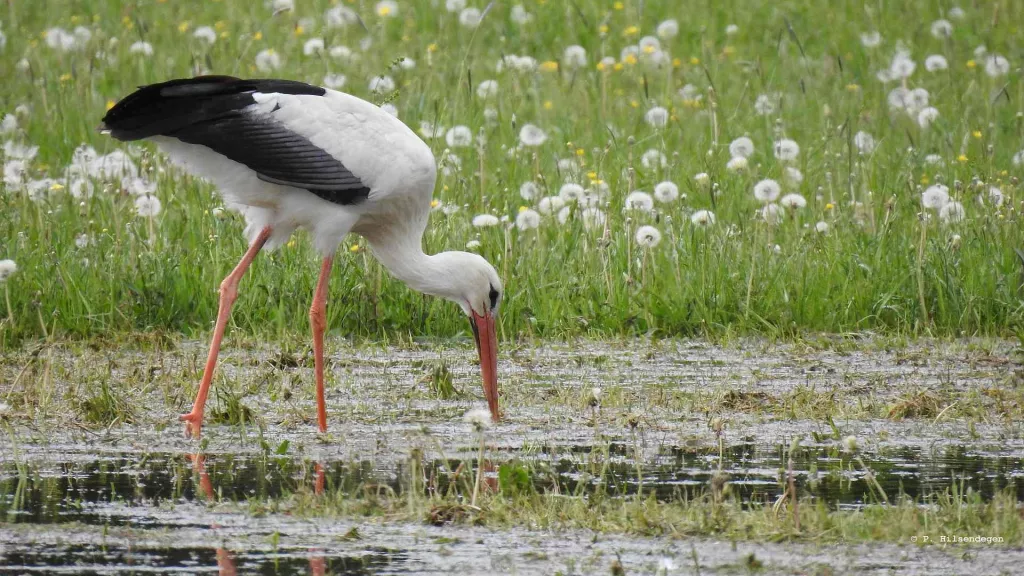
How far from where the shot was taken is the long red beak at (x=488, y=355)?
6414 millimetres

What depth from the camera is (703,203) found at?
32.7 ft

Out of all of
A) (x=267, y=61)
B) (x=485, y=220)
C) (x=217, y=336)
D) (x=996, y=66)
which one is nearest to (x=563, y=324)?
(x=485, y=220)

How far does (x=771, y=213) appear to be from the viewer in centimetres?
920

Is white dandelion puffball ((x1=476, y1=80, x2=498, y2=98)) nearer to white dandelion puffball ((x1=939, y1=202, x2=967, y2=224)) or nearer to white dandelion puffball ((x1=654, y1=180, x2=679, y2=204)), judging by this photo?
white dandelion puffball ((x1=654, y1=180, x2=679, y2=204))

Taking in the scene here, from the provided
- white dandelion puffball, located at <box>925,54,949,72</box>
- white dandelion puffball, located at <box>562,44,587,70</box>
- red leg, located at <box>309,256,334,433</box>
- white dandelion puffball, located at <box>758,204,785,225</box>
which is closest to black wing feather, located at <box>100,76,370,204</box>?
red leg, located at <box>309,256,334,433</box>

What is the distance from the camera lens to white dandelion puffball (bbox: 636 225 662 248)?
8492 mm

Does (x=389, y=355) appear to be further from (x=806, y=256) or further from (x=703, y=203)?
(x=703, y=203)

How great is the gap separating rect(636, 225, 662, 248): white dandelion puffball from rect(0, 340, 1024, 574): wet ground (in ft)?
2.58

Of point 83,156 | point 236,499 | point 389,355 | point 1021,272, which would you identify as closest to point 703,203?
point 1021,272

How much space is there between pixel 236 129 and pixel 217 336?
2.88 feet

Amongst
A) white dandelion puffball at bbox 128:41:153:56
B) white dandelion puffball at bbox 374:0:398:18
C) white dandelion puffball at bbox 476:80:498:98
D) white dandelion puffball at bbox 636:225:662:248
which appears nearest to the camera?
white dandelion puffball at bbox 636:225:662:248

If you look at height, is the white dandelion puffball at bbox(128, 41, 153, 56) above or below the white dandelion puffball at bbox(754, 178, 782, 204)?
above

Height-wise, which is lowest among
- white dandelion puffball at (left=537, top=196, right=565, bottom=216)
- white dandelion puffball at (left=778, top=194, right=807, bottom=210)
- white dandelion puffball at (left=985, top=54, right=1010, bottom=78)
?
white dandelion puffball at (left=778, top=194, right=807, bottom=210)

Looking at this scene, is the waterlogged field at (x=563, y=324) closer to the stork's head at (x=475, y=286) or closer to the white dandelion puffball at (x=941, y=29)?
the white dandelion puffball at (x=941, y=29)
